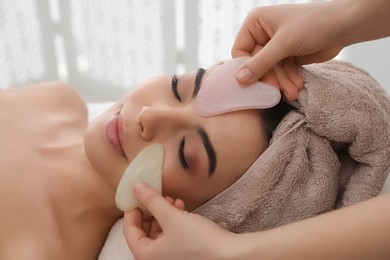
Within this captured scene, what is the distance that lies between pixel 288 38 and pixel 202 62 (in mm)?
1161

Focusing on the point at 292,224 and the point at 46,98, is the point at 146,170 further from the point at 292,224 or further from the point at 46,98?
the point at 46,98

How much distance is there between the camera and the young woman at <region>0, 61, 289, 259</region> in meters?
1.24

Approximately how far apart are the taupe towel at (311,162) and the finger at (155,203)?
17 cm

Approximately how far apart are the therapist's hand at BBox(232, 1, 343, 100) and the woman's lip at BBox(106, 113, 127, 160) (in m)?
→ 0.32

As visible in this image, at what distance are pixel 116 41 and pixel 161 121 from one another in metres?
1.21

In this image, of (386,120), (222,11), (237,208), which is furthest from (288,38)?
(222,11)

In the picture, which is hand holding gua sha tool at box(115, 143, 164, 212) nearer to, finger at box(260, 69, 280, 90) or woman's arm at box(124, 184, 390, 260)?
woman's arm at box(124, 184, 390, 260)

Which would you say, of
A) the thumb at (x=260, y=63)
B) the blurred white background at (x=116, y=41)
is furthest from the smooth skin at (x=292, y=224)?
the blurred white background at (x=116, y=41)

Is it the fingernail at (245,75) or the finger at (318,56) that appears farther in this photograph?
the finger at (318,56)

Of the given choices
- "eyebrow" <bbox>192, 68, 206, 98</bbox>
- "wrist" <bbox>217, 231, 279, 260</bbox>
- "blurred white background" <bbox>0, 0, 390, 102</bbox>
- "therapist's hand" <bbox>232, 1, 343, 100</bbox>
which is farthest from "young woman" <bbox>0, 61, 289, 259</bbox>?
"blurred white background" <bbox>0, 0, 390, 102</bbox>

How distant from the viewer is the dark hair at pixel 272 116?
1.28 metres

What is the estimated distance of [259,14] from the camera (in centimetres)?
134

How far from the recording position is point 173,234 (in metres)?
1.08

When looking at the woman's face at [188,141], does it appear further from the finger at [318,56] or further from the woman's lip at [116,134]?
the finger at [318,56]
